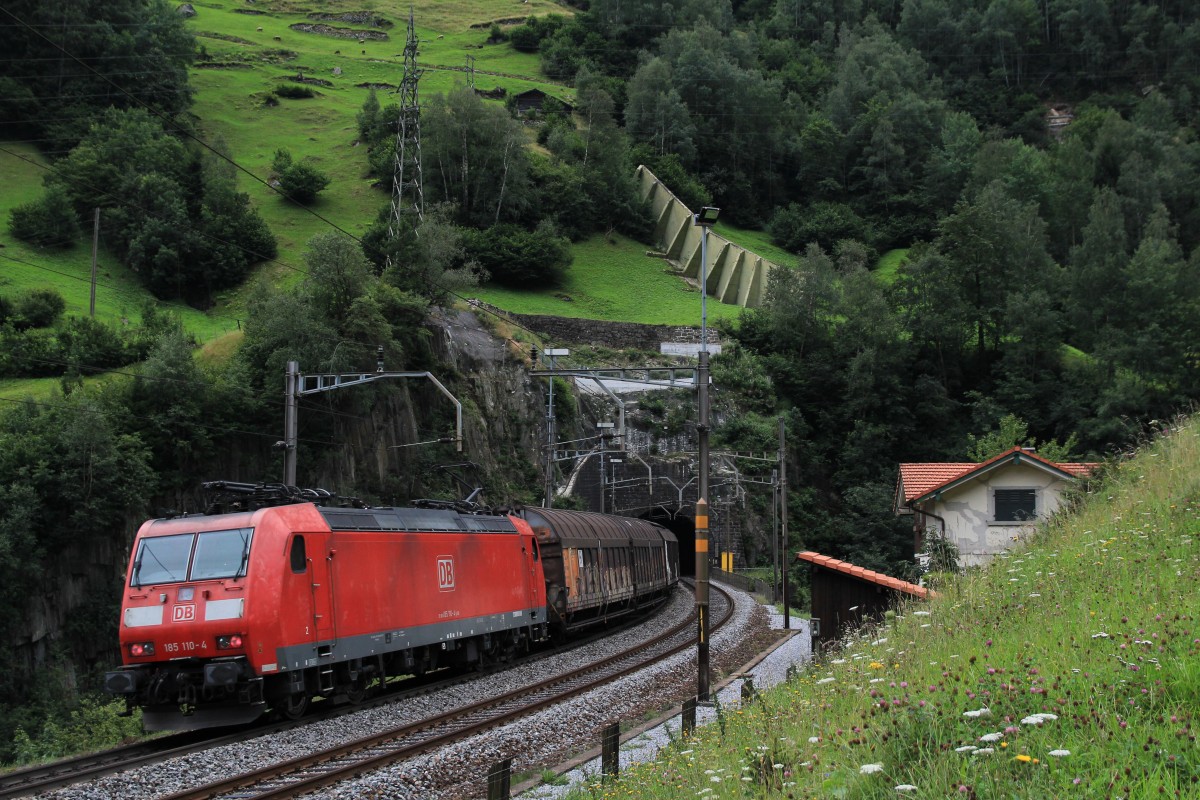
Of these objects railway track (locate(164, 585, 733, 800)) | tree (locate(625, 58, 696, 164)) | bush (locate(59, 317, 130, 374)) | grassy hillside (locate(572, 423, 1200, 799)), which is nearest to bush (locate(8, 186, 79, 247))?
bush (locate(59, 317, 130, 374))

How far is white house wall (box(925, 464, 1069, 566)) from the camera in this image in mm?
29000

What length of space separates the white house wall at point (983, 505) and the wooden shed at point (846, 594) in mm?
13236

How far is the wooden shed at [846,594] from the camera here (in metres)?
15.6

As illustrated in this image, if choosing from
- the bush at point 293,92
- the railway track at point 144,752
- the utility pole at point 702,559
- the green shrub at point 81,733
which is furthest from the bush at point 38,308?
the bush at point 293,92

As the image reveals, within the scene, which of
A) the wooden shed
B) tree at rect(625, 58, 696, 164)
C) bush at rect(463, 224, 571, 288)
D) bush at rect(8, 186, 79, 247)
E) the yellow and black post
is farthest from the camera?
tree at rect(625, 58, 696, 164)

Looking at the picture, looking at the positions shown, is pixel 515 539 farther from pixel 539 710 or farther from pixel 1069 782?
pixel 1069 782

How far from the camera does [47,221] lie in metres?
52.6

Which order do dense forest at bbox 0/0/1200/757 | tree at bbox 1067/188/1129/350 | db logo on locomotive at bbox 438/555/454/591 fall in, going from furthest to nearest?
tree at bbox 1067/188/1129/350 → dense forest at bbox 0/0/1200/757 → db logo on locomotive at bbox 438/555/454/591

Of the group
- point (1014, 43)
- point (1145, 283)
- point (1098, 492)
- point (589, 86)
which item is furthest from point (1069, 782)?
point (1014, 43)

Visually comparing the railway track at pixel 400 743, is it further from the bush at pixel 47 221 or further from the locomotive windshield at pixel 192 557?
the bush at pixel 47 221

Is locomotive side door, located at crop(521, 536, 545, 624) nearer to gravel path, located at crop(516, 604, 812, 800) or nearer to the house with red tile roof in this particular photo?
gravel path, located at crop(516, 604, 812, 800)

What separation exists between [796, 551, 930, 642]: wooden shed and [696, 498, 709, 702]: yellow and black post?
5.50 feet

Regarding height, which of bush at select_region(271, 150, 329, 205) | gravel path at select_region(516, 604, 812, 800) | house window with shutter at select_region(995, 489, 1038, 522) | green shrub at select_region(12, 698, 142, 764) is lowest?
green shrub at select_region(12, 698, 142, 764)

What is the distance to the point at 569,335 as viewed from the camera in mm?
61312
